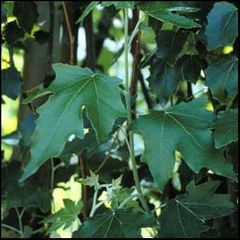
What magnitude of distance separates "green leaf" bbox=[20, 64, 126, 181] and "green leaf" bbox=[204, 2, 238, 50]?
0.21 m

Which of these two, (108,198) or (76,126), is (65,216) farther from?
(76,126)

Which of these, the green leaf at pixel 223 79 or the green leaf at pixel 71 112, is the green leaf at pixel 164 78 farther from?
the green leaf at pixel 71 112

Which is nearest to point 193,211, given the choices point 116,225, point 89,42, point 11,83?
point 116,225

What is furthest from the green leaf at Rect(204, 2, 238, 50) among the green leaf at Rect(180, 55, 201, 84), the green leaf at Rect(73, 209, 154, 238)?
the green leaf at Rect(73, 209, 154, 238)

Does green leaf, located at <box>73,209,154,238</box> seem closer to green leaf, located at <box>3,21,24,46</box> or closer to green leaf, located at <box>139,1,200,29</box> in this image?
green leaf, located at <box>139,1,200,29</box>

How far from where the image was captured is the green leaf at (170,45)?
3.03ft

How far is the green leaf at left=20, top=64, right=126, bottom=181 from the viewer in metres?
0.62

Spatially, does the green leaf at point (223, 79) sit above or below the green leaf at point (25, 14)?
below

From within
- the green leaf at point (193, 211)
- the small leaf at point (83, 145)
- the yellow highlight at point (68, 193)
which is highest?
the small leaf at point (83, 145)

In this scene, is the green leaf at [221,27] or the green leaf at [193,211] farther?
A: the green leaf at [221,27]

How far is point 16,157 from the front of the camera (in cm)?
146

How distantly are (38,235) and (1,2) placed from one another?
1.64 feet

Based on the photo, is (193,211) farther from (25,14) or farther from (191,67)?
(25,14)

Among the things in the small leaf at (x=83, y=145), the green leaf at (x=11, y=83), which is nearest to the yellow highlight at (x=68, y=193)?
the green leaf at (x=11, y=83)
